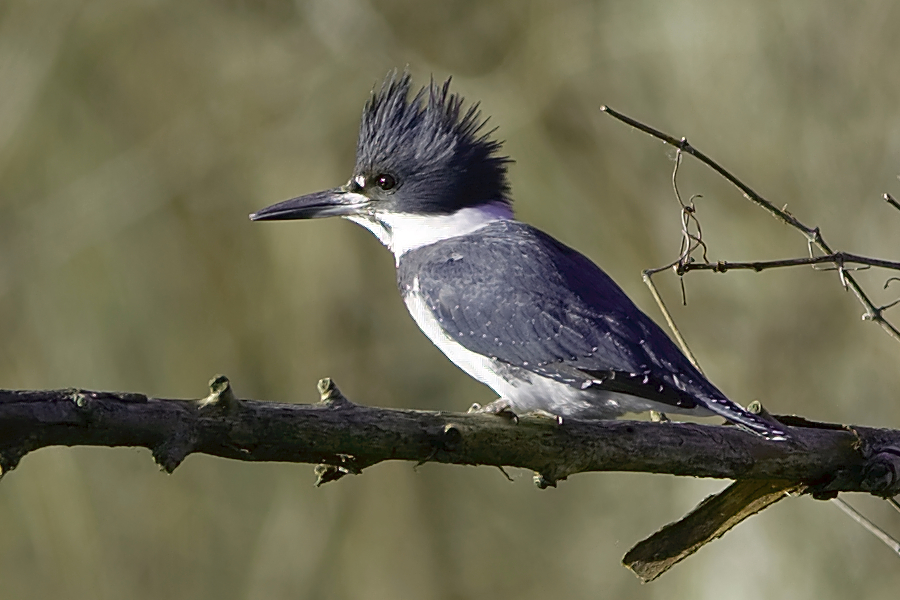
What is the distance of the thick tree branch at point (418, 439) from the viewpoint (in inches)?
68.5

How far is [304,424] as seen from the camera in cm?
192

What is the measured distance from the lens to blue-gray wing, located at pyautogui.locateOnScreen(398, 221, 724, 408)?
261 centimetres

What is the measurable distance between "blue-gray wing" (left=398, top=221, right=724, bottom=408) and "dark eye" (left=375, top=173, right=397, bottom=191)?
351mm

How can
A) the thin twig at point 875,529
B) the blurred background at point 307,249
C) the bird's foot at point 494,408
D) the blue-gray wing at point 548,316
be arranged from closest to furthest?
the thin twig at point 875,529 → the bird's foot at point 494,408 → the blue-gray wing at point 548,316 → the blurred background at point 307,249

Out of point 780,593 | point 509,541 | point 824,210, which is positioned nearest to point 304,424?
point 824,210

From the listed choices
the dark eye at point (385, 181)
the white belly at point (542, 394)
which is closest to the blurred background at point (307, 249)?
the dark eye at point (385, 181)

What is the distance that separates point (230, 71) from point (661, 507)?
11.5 feet

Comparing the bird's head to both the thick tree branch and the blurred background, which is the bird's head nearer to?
the thick tree branch

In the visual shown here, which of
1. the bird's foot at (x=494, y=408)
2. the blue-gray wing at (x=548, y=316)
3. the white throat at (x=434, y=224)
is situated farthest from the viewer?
the white throat at (x=434, y=224)

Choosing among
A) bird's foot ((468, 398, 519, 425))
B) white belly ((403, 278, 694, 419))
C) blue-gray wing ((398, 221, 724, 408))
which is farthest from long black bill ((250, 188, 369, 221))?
bird's foot ((468, 398, 519, 425))

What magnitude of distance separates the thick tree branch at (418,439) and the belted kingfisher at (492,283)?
118 millimetres

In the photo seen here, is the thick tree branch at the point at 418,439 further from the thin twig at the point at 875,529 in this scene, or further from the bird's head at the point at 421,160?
the bird's head at the point at 421,160

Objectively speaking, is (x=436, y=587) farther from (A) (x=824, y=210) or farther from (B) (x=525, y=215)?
(A) (x=824, y=210)

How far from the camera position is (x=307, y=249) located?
634cm
